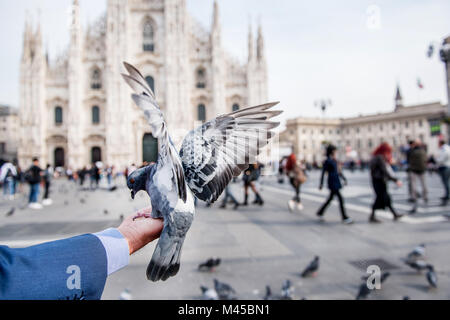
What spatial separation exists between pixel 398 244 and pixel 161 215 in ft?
15.0

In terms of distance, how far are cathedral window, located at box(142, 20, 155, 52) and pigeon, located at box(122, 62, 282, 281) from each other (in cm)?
315

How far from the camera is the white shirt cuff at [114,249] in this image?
703 millimetres

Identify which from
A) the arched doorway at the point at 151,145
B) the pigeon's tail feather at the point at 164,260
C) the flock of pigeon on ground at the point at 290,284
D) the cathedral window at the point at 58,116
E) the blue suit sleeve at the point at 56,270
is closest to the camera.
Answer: the blue suit sleeve at the point at 56,270

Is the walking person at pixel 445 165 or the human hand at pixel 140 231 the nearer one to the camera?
the human hand at pixel 140 231

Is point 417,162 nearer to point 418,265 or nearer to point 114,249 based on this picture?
point 418,265

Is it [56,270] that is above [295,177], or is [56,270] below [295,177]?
above

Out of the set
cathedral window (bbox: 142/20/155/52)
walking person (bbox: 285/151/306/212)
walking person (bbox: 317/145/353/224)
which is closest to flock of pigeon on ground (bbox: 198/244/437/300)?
walking person (bbox: 317/145/353/224)

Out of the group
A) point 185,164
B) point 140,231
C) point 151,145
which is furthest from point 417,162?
point 140,231

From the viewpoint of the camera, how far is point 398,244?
420 centimetres

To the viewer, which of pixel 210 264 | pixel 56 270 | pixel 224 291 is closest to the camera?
pixel 56 270

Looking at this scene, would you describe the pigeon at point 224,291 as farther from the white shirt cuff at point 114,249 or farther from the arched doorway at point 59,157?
the arched doorway at point 59,157

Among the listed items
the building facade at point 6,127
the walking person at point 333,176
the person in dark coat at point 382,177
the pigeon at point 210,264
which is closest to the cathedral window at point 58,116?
the building facade at point 6,127

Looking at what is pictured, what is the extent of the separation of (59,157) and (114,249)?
2905 cm

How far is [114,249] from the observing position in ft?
2.35
